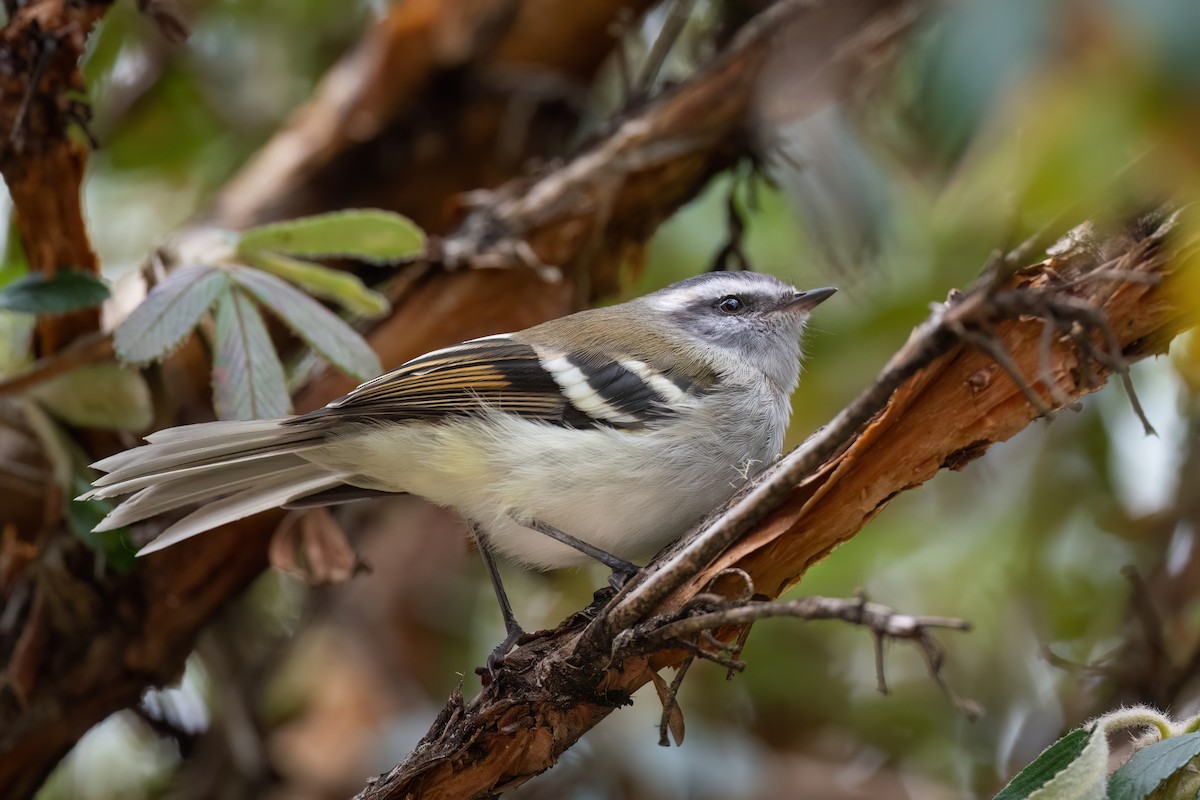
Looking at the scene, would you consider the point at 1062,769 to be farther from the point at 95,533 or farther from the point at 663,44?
the point at 663,44

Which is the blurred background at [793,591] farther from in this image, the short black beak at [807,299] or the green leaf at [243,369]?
the green leaf at [243,369]

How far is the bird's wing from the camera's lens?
248cm

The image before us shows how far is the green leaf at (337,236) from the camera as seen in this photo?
8.48 ft

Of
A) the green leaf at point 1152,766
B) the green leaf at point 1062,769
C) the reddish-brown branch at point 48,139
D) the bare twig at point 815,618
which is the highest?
the reddish-brown branch at point 48,139

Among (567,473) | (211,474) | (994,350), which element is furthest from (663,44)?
(994,350)

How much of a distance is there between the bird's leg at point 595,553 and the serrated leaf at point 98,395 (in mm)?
1039

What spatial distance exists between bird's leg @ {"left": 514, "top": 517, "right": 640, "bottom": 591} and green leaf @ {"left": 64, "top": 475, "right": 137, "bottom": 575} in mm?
1002

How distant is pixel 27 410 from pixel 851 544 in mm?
2343

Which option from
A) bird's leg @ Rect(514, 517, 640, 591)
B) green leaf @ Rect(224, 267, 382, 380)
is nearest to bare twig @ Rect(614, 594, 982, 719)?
bird's leg @ Rect(514, 517, 640, 591)

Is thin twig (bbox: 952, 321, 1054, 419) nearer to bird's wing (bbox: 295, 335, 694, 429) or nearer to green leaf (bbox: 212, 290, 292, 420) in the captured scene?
bird's wing (bbox: 295, 335, 694, 429)

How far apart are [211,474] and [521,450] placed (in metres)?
0.76

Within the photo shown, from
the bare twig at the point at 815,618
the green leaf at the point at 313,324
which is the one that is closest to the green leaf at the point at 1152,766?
the bare twig at the point at 815,618

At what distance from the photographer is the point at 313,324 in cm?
250

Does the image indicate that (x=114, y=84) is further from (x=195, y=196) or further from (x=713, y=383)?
(x=713, y=383)
